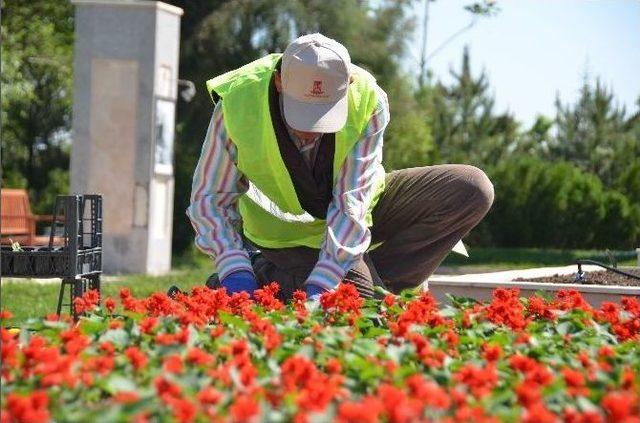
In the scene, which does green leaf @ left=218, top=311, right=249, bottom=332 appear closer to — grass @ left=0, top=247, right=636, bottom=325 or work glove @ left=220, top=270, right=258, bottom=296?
work glove @ left=220, top=270, right=258, bottom=296

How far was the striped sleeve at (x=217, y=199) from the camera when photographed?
4645 millimetres

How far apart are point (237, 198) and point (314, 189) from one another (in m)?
0.30

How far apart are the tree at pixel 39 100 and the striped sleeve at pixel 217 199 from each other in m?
14.6

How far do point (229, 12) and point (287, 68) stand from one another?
1698cm

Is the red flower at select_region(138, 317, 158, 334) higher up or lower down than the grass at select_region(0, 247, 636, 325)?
higher up

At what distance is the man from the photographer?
14.6 ft

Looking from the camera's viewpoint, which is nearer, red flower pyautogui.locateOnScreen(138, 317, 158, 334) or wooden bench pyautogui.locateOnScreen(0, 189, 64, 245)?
red flower pyautogui.locateOnScreen(138, 317, 158, 334)

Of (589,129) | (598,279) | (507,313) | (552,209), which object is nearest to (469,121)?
(589,129)

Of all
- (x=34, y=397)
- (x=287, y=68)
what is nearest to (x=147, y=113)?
(x=287, y=68)

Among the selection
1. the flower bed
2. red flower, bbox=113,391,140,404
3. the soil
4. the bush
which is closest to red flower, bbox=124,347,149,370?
the flower bed

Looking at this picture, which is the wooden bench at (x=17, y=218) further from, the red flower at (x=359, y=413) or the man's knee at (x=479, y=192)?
the red flower at (x=359, y=413)

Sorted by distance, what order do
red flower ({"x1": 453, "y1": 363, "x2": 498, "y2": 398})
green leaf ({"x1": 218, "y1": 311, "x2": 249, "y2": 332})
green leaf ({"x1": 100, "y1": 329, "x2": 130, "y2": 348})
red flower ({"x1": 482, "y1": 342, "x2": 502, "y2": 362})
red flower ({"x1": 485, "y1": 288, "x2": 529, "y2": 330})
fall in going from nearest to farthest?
red flower ({"x1": 453, "y1": 363, "x2": 498, "y2": 398}) < red flower ({"x1": 482, "y1": 342, "x2": 502, "y2": 362}) < green leaf ({"x1": 100, "y1": 329, "x2": 130, "y2": 348}) < green leaf ({"x1": 218, "y1": 311, "x2": 249, "y2": 332}) < red flower ({"x1": 485, "y1": 288, "x2": 529, "y2": 330})

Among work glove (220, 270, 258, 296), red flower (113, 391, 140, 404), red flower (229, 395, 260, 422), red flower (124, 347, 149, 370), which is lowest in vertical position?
work glove (220, 270, 258, 296)

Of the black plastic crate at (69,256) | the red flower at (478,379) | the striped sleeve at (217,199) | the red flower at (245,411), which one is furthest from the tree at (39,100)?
the red flower at (245,411)
